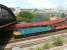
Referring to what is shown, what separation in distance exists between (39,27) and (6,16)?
26.7 inches

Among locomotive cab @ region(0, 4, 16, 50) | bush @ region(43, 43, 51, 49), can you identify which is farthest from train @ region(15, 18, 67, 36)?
bush @ region(43, 43, 51, 49)

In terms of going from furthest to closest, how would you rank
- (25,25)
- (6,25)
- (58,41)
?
(58,41) → (25,25) → (6,25)

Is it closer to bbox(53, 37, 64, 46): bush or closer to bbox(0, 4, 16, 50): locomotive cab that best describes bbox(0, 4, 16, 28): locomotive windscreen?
bbox(0, 4, 16, 50): locomotive cab

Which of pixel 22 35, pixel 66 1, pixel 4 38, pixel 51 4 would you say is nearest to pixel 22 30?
pixel 22 35

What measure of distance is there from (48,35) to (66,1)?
Result: 0.74 metres

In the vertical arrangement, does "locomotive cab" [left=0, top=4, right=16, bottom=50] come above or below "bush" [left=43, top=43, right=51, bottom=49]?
above

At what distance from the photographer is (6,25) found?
12.3 ft

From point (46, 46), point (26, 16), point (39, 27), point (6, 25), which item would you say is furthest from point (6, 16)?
point (46, 46)

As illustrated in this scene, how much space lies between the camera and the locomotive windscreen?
3.59m

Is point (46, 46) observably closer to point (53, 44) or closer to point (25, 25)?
point (53, 44)

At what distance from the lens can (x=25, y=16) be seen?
4.08m

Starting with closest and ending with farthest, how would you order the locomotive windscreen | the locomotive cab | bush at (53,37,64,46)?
the locomotive windscreen < the locomotive cab < bush at (53,37,64,46)

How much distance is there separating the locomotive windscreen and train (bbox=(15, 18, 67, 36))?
0.19 metres

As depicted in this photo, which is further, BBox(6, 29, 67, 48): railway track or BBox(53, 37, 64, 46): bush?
BBox(53, 37, 64, 46): bush
